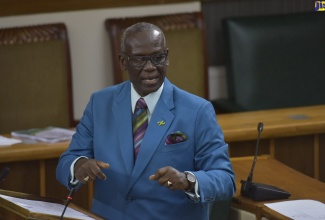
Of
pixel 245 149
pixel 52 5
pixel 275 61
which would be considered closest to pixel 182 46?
pixel 275 61

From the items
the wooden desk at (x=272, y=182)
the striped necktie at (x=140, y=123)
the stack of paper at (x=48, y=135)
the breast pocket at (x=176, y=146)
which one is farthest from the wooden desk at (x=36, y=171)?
the breast pocket at (x=176, y=146)

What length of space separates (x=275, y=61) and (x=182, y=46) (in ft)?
1.99

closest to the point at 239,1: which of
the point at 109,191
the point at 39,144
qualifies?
the point at 39,144

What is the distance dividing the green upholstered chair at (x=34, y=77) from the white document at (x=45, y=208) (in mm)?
2386

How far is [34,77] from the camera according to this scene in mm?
5363

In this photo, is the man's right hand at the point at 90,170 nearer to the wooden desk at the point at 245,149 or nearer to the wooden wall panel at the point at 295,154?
the wooden desk at the point at 245,149

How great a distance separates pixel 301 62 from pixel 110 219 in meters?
2.91

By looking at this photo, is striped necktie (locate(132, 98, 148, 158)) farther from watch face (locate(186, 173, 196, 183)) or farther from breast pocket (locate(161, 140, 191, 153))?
watch face (locate(186, 173, 196, 183))

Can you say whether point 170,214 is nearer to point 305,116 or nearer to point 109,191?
point 109,191

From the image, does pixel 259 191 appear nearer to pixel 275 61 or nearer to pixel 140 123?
pixel 140 123

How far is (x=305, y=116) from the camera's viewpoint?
487 centimetres

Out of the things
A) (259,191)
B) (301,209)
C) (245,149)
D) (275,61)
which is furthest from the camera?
(275,61)

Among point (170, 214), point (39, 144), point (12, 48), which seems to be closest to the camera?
point (170, 214)

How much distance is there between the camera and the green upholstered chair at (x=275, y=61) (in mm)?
5645
